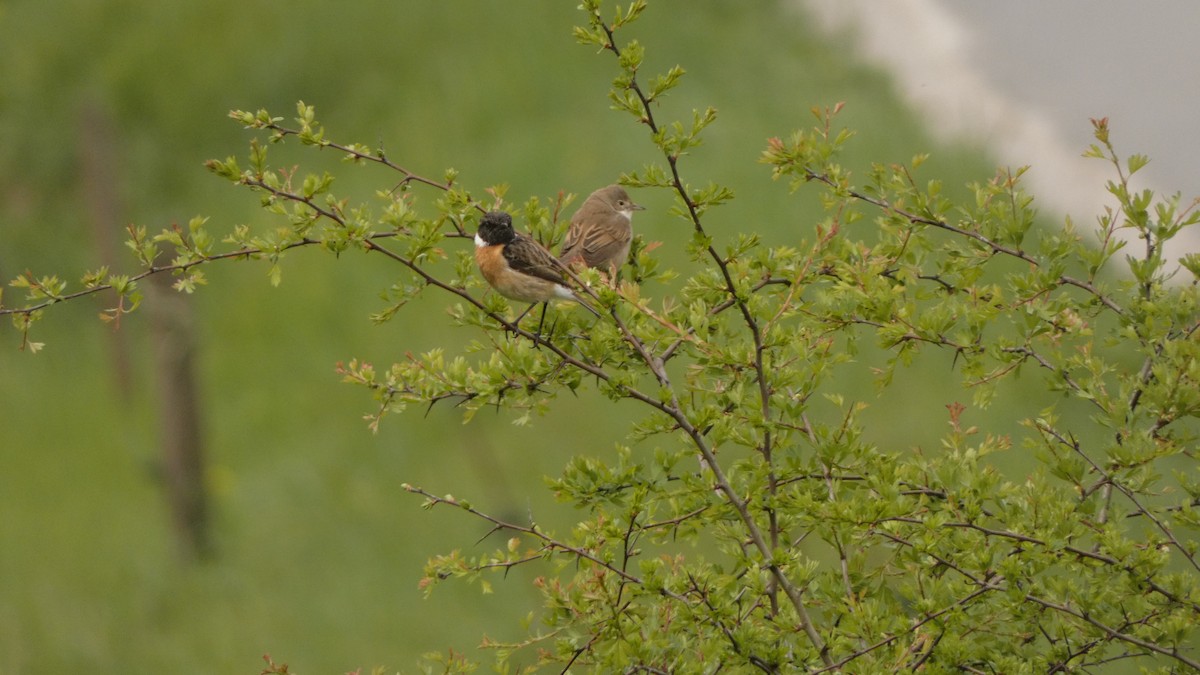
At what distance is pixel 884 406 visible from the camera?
12.2 meters

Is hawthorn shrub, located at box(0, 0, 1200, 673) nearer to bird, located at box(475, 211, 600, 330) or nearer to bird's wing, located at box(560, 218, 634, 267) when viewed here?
bird, located at box(475, 211, 600, 330)

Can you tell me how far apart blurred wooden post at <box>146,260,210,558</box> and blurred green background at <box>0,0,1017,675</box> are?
0.24 meters

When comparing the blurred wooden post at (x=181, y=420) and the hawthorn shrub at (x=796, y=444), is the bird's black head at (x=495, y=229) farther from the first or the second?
the blurred wooden post at (x=181, y=420)

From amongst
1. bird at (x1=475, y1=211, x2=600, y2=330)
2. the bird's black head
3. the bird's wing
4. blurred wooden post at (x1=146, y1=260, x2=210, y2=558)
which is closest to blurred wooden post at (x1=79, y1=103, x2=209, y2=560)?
blurred wooden post at (x1=146, y1=260, x2=210, y2=558)

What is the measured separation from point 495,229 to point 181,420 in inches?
293

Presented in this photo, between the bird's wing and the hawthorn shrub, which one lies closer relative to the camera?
the hawthorn shrub

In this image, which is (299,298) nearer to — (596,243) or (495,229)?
(596,243)

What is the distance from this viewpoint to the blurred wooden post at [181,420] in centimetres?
1131

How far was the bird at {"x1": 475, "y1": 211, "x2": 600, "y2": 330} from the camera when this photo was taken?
4766 mm

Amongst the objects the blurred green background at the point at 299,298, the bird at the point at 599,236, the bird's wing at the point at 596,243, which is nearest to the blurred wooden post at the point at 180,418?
the blurred green background at the point at 299,298

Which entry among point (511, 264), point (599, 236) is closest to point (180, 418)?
point (599, 236)

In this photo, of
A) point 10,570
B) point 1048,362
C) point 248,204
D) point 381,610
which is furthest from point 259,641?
point 1048,362

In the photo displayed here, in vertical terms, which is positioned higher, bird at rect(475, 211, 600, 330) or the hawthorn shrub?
bird at rect(475, 211, 600, 330)

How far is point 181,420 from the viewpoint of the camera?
37.9 feet
